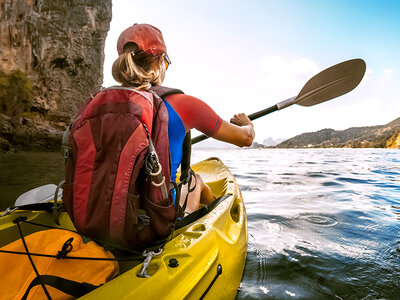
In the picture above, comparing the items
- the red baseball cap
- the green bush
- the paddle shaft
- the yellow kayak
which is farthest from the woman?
the green bush

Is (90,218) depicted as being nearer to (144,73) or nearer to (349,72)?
(144,73)

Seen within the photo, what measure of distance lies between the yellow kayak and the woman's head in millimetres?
871

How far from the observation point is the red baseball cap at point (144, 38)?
1.35 m

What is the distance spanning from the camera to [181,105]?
4.24 ft

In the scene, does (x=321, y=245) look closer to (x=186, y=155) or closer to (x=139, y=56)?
(x=186, y=155)

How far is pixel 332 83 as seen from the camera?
3480 millimetres

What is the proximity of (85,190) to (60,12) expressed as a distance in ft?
73.0

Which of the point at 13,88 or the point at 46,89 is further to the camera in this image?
the point at 46,89

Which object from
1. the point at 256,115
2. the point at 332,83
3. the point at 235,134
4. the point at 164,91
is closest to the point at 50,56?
the point at 256,115

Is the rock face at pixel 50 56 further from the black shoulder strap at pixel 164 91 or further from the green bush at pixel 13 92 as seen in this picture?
the black shoulder strap at pixel 164 91

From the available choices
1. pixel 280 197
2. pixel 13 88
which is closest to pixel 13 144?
pixel 13 88

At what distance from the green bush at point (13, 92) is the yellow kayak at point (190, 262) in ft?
51.8

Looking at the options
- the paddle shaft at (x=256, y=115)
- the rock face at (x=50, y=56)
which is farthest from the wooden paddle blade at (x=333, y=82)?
the rock face at (x=50, y=56)

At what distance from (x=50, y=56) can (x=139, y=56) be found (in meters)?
20.0
